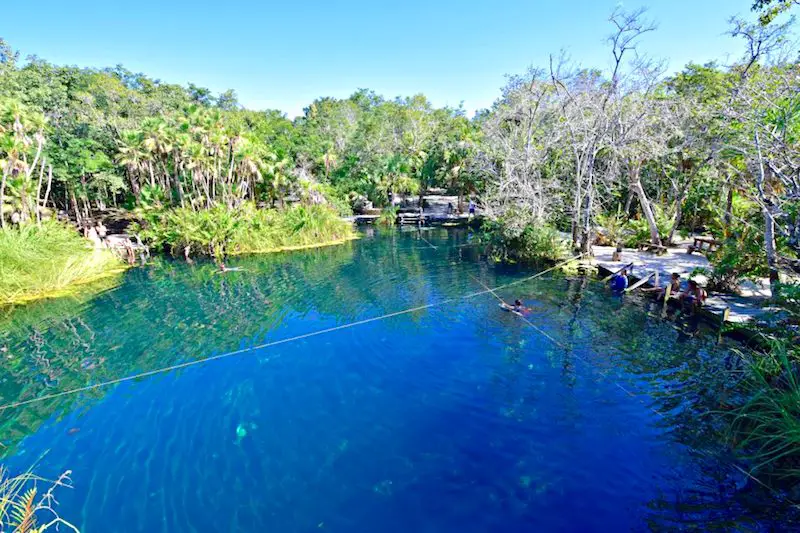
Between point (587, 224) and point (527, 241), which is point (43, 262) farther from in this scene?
point (587, 224)

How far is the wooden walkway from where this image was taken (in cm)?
1378

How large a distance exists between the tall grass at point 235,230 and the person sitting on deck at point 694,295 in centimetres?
2306

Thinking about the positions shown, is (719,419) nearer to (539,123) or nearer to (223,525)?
(223,525)

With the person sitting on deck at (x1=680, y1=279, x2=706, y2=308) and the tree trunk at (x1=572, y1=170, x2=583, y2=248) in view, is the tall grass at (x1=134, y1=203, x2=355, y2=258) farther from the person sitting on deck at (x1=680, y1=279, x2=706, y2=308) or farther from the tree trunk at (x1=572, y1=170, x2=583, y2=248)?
the person sitting on deck at (x1=680, y1=279, x2=706, y2=308)

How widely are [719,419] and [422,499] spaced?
6872 mm

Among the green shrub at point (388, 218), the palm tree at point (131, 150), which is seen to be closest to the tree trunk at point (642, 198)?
the green shrub at point (388, 218)

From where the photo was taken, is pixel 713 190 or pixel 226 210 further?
pixel 226 210

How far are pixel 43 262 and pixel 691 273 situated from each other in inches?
1067

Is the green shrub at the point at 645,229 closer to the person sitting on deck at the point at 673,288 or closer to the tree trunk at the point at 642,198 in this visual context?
the tree trunk at the point at 642,198

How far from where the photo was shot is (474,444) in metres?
8.65

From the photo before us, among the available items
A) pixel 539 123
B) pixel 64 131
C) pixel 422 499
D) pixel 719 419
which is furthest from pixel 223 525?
pixel 64 131

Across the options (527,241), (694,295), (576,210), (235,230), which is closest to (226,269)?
(235,230)

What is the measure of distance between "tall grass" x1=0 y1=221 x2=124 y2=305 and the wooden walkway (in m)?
25.9

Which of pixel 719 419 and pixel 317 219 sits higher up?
pixel 317 219
